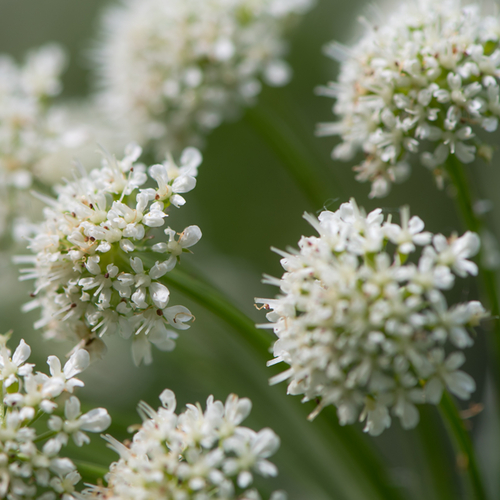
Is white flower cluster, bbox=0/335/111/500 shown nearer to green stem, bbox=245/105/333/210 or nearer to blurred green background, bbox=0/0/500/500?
blurred green background, bbox=0/0/500/500

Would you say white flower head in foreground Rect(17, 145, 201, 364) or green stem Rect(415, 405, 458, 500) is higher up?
white flower head in foreground Rect(17, 145, 201, 364)

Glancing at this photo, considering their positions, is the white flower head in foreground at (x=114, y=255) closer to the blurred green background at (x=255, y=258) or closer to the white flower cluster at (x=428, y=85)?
the blurred green background at (x=255, y=258)

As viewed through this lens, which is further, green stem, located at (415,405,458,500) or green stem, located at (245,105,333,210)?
green stem, located at (245,105,333,210)

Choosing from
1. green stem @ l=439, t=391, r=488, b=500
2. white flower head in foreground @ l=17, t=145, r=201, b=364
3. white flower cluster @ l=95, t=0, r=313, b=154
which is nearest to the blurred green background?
white flower cluster @ l=95, t=0, r=313, b=154

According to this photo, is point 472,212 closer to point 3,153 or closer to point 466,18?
point 466,18

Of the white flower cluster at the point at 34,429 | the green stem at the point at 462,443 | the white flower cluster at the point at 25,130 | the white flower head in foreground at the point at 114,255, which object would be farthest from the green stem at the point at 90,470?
the white flower cluster at the point at 25,130

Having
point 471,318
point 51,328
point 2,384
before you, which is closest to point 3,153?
point 51,328

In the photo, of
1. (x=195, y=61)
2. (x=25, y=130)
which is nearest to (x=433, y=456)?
(x=195, y=61)
